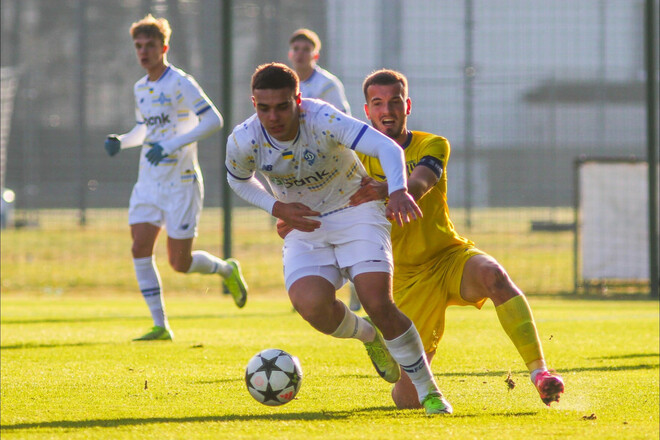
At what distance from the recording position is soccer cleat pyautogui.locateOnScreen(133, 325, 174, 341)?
26.1 feet

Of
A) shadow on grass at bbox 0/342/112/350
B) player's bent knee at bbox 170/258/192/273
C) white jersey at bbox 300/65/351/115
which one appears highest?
white jersey at bbox 300/65/351/115

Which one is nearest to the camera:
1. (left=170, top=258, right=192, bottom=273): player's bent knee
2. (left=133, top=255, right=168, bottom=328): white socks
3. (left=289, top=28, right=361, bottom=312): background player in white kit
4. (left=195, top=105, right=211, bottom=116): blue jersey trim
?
(left=133, top=255, right=168, bottom=328): white socks

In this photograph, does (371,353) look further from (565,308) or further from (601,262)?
(601,262)

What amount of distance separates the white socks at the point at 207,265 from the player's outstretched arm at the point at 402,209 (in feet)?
14.9

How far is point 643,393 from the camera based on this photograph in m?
5.45

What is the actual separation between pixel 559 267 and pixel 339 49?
15.4 ft

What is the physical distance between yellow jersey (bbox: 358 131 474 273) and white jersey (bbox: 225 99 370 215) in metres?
0.38

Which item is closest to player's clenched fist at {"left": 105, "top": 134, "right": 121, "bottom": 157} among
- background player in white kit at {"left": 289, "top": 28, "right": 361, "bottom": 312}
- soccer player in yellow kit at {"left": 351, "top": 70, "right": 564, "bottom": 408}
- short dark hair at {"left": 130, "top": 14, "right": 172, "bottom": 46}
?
short dark hair at {"left": 130, "top": 14, "right": 172, "bottom": 46}

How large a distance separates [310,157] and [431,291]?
101 cm

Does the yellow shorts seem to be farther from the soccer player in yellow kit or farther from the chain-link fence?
the chain-link fence

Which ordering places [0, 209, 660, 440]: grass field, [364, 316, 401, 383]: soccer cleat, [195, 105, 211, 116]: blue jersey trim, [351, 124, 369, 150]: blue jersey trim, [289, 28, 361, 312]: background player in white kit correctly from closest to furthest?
1. [0, 209, 660, 440]: grass field
2. [351, 124, 369, 150]: blue jersey trim
3. [364, 316, 401, 383]: soccer cleat
4. [195, 105, 211, 116]: blue jersey trim
5. [289, 28, 361, 312]: background player in white kit

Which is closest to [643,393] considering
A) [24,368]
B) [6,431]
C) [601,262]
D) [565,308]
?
[6,431]

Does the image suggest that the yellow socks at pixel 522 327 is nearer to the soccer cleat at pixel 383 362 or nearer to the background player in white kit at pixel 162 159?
the soccer cleat at pixel 383 362

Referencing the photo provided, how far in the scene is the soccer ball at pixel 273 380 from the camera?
487cm
